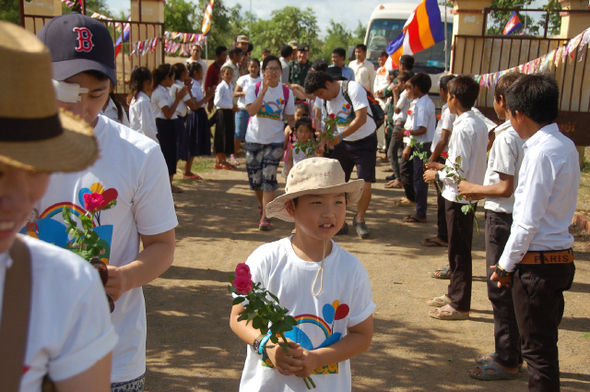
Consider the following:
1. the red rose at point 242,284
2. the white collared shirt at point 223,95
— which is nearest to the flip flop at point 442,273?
the red rose at point 242,284

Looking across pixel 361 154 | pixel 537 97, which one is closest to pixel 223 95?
pixel 361 154

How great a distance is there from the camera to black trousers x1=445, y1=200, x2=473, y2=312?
498 centimetres

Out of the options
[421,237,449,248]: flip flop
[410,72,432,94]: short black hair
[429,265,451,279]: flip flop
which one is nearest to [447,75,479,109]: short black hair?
[429,265,451,279]: flip flop

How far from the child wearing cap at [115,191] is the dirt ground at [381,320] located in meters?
2.00

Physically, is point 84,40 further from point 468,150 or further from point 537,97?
point 468,150

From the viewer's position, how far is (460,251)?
499 cm

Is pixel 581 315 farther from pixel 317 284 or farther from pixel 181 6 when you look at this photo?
pixel 181 6

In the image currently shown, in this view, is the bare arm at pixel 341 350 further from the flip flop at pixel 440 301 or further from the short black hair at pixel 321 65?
the short black hair at pixel 321 65

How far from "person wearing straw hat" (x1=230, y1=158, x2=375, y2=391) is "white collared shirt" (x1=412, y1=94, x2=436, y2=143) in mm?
5874

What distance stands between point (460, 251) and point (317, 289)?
119 inches

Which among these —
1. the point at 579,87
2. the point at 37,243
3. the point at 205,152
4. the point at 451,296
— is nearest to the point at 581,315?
the point at 451,296

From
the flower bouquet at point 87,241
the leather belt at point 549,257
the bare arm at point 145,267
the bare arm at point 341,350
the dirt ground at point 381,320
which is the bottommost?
the dirt ground at point 381,320

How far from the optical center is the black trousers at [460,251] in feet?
16.3

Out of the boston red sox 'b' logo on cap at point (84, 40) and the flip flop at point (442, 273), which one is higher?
the boston red sox 'b' logo on cap at point (84, 40)
